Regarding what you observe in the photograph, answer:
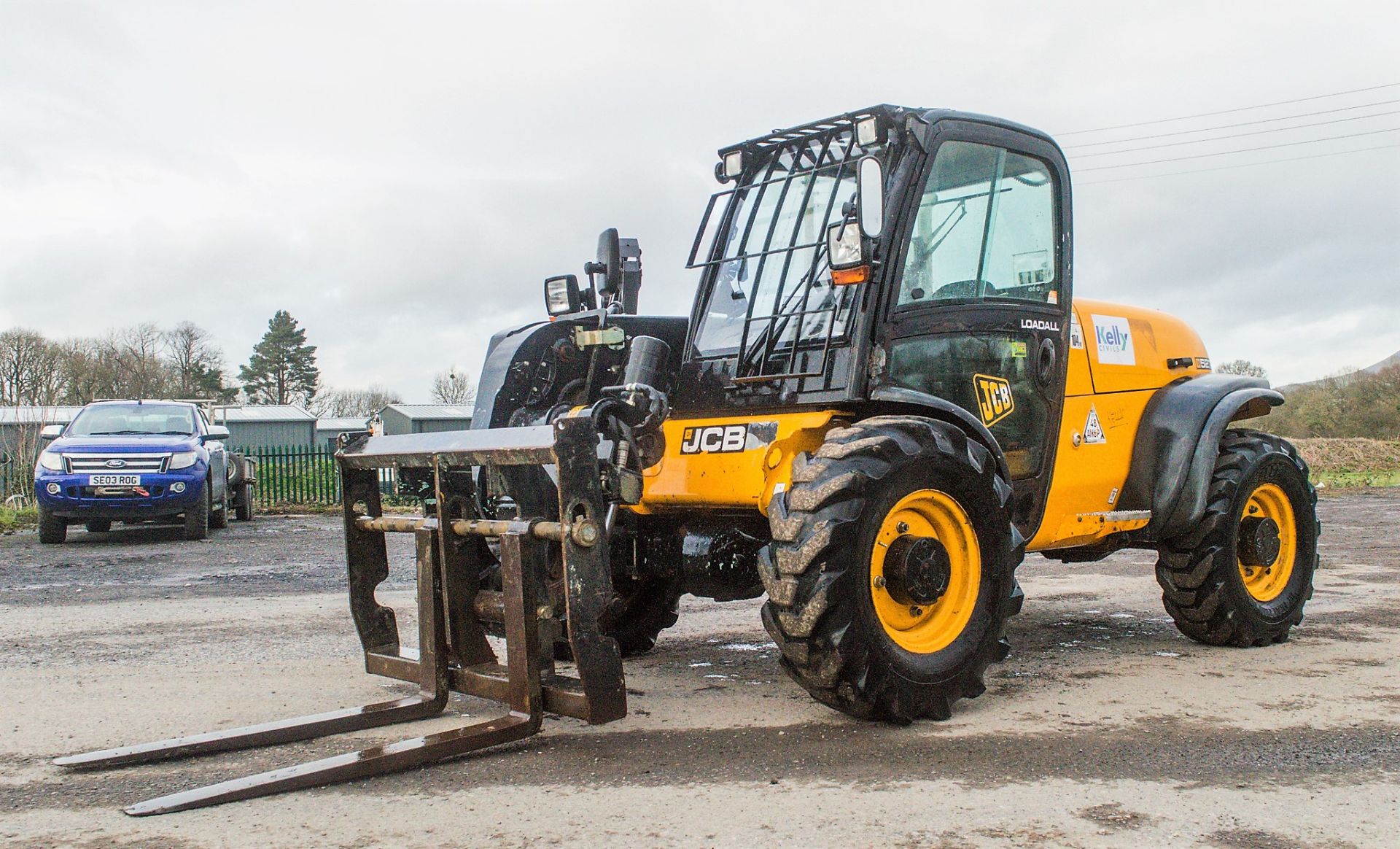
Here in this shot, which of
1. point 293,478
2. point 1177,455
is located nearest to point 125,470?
point 293,478

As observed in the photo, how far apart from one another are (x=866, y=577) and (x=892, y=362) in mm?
1105

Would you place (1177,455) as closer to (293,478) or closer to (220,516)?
(220,516)

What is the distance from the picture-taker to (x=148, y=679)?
19.5 ft

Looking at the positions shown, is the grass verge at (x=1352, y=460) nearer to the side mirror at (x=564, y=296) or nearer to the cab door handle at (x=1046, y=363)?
the cab door handle at (x=1046, y=363)

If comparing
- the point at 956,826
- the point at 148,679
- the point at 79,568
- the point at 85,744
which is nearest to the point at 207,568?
the point at 79,568

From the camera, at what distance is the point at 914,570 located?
4.83 m

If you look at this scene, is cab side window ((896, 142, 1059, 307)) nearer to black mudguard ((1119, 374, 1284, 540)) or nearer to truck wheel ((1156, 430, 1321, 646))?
black mudguard ((1119, 374, 1284, 540))

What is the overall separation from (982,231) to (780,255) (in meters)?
0.99

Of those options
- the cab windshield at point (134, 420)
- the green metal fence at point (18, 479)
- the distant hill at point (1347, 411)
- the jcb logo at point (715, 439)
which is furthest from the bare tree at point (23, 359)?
the jcb logo at point (715, 439)

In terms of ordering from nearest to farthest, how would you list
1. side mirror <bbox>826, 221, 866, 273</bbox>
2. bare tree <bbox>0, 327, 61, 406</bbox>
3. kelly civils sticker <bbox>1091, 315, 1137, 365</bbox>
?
side mirror <bbox>826, 221, 866, 273</bbox>, kelly civils sticker <bbox>1091, 315, 1137, 365</bbox>, bare tree <bbox>0, 327, 61, 406</bbox>

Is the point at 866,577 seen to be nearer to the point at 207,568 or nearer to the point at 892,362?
the point at 892,362

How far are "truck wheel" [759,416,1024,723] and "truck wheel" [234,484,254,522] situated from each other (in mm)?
15783

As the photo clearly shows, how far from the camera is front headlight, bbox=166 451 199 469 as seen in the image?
46.7 feet

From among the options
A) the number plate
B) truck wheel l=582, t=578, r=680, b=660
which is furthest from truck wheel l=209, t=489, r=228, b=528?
truck wheel l=582, t=578, r=680, b=660
